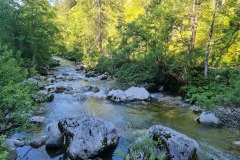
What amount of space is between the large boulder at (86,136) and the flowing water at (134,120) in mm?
409

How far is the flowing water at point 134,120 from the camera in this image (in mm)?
7633

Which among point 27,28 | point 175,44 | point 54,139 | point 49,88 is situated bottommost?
→ point 49,88

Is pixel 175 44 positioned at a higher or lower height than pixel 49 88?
higher

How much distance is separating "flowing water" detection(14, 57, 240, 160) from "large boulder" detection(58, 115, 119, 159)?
1.34 feet

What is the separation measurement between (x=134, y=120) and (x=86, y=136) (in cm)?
385

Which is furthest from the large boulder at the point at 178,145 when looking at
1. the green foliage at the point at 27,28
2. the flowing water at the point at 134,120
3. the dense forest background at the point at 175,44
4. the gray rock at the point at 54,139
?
the green foliage at the point at 27,28

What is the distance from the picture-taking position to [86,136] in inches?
295

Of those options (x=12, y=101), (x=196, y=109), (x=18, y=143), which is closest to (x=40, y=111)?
(x=18, y=143)

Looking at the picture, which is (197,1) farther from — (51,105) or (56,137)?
(56,137)

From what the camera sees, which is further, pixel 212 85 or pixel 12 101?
pixel 212 85

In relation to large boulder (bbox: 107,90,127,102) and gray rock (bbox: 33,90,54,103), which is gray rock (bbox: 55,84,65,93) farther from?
large boulder (bbox: 107,90,127,102)

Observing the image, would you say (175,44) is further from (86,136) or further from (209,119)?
(86,136)

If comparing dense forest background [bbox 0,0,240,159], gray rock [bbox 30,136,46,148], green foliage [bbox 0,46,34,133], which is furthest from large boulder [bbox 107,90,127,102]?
green foliage [bbox 0,46,34,133]

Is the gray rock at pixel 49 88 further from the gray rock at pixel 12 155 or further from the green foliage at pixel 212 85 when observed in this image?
the gray rock at pixel 12 155
